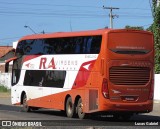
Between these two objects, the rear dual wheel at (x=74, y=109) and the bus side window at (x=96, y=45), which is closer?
the bus side window at (x=96, y=45)

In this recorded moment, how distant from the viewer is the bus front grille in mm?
21656

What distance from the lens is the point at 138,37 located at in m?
22.1

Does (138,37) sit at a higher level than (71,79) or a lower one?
higher

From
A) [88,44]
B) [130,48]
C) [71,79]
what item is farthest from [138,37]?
[71,79]

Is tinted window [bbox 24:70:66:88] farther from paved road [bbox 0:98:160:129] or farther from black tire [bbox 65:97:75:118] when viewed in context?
paved road [bbox 0:98:160:129]

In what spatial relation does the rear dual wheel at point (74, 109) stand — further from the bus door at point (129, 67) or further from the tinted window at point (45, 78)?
the bus door at point (129, 67)

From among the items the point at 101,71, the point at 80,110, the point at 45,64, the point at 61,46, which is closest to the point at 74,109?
the point at 80,110

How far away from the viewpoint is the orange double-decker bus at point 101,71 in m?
21.6

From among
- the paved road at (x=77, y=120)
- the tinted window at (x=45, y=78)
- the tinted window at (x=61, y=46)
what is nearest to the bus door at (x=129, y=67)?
the tinted window at (x=61, y=46)

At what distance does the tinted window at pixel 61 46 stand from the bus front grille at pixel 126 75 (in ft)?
3.66

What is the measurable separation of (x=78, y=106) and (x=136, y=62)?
11.2 feet

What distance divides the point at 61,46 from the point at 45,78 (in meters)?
2.34

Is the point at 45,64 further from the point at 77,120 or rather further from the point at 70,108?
the point at 77,120

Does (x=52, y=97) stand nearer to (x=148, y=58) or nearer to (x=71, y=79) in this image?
(x=71, y=79)
